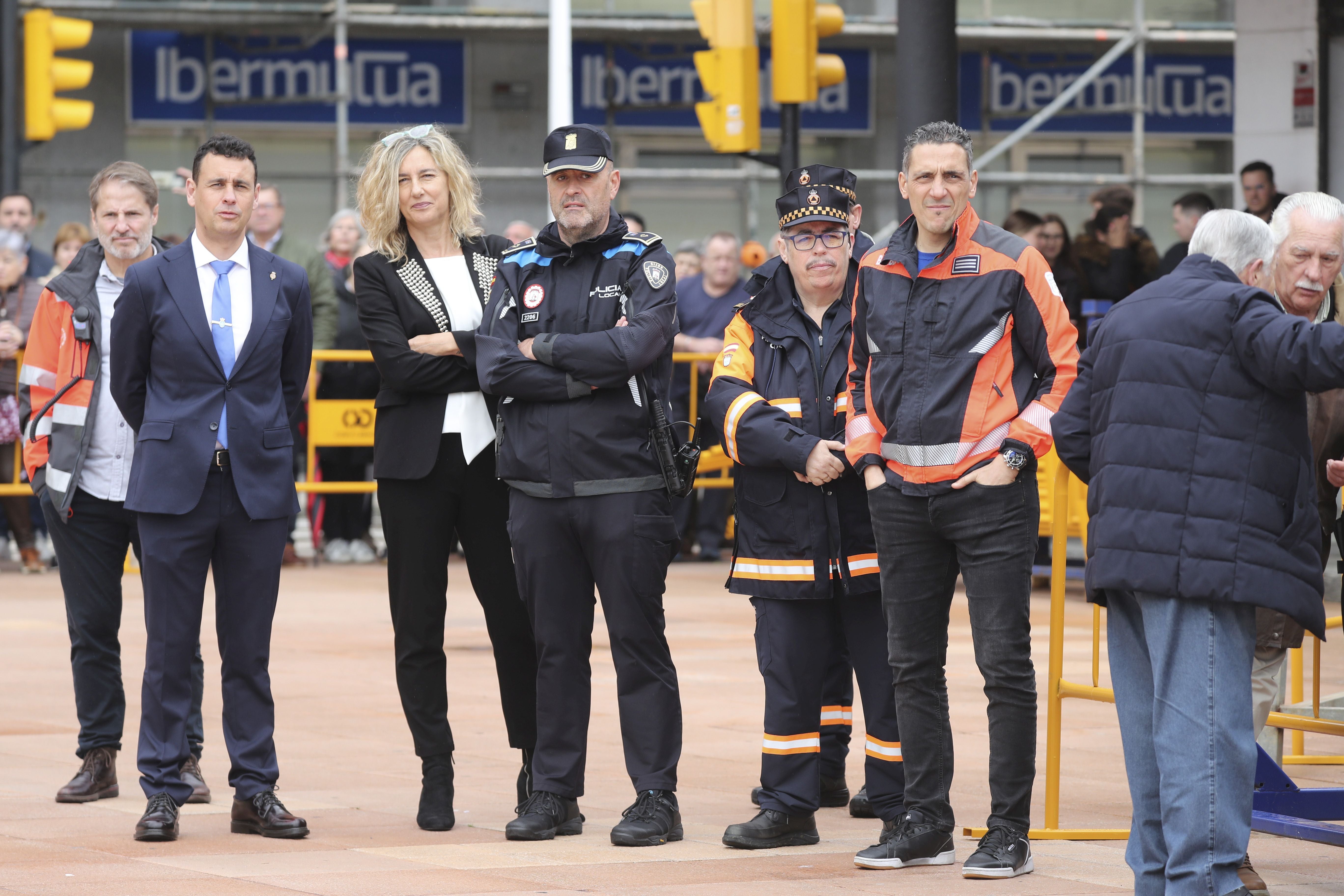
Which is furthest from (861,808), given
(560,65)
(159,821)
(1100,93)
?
(1100,93)

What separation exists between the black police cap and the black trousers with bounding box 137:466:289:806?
6.63ft

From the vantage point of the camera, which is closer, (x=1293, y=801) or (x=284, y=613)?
(x=1293, y=801)

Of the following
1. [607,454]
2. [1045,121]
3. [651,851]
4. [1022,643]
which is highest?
[1045,121]

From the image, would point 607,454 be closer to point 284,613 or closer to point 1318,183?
point 284,613

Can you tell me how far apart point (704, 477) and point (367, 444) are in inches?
94.7

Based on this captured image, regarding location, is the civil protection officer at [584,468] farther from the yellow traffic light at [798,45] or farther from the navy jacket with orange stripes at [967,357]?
the yellow traffic light at [798,45]

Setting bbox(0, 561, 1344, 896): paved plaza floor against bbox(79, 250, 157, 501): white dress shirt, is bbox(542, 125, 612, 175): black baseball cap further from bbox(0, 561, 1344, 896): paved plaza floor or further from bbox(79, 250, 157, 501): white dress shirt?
bbox(0, 561, 1344, 896): paved plaza floor

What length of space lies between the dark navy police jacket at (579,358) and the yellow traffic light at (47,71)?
33.7ft

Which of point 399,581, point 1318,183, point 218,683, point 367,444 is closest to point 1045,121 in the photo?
point 1318,183

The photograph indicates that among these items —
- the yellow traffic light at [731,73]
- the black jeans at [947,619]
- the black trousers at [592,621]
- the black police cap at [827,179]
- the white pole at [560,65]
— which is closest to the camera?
the black jeans at [947,619]

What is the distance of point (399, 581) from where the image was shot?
6945mm

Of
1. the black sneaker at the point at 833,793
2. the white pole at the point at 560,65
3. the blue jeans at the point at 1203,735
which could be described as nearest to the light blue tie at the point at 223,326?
the black sneaker at the point at 833,793

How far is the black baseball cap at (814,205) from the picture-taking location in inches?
263

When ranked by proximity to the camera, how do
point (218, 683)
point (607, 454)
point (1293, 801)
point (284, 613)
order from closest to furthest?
point (1293, 801)
point (607, 454)
point (218, 683)
point (284, 613)
